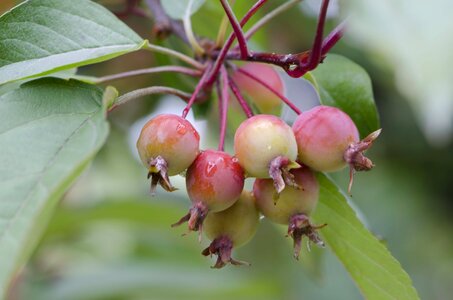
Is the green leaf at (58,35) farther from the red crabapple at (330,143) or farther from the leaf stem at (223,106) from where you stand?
the red crabapple at (330,143)

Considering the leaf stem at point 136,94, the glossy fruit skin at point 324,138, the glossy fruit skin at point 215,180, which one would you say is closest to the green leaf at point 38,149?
the leaf stem at point 136,94

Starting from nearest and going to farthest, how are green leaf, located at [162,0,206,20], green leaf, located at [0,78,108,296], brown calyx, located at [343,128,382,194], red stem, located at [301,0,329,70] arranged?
green leaf, located at [0,78,108,296] → red stem, located at [301,0,329,70] → brown calyx, located at [343,128,382,194] → green leaf, located at [162,0,206,20]

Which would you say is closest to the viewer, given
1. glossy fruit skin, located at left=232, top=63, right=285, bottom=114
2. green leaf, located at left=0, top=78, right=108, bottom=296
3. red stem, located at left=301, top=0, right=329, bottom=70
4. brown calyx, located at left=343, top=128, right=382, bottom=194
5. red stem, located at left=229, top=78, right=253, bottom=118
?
green leaf, located at left=0, top=78, right=108, bottom=296

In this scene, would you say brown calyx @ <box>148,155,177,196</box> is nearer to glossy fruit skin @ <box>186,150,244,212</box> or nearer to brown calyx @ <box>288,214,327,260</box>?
glossy fruit skin @ <box>186,150,244,212</box>

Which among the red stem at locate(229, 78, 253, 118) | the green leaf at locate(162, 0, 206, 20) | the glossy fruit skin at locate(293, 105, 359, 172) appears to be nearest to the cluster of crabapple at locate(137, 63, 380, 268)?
the glossy fruit skin at locate(293, 105, 359, 172)

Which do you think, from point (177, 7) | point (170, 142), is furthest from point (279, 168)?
point (177, 7)

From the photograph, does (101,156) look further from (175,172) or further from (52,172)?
(52,172)

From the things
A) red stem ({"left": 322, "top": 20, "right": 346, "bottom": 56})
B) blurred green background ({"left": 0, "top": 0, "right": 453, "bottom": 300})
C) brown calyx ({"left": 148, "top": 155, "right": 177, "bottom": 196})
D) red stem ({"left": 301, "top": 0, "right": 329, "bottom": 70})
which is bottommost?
brown calyx ({"left": 148, "top": 155, "right": 177, "bottom": 196})
